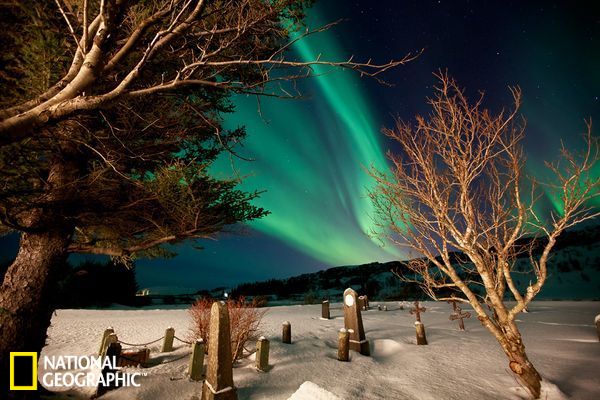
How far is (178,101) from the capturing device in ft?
19.3

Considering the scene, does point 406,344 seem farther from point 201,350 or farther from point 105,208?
point 105,208

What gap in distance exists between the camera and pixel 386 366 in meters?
5.93

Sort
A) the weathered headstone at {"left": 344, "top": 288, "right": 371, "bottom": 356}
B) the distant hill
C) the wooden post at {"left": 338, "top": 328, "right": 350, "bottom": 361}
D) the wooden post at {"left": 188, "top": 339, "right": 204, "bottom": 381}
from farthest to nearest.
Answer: the distant hill → the weathered headstone at {"left": 344, "top": 288, "right": 371, "bottom": 356} → the wooden post at {"left": 338, "top": 328, "right": 350, "bottom": 361} → the wooden post at {"left": 188, "top": 339, "right": 204, "bottom": 381}

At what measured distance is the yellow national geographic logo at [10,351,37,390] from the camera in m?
3.79

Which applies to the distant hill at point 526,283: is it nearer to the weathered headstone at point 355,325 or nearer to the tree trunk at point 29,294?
the weathered headstone at point 355,325

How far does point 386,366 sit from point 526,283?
38.5m

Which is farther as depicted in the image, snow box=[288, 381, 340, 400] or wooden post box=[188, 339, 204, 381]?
wooden post box=[188, 339, 204, 381]

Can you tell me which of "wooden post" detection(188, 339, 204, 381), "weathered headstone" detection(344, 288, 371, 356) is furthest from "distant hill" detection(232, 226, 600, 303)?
"wooden post" detection(188, 339, 204, 381)

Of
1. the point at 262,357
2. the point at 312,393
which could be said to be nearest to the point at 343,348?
the point at 262,357

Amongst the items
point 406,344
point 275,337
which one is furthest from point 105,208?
point 406,344

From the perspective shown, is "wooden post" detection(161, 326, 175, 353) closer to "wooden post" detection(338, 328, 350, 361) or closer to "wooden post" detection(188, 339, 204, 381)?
"wooden post" detection(188, 339, 204, 381)

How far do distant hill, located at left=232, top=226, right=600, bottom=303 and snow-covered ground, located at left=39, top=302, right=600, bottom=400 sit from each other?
1301cm

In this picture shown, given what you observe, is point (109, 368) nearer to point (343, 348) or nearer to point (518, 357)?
point (343, 348)

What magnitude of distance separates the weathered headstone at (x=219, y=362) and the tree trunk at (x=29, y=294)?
264 centimetres
